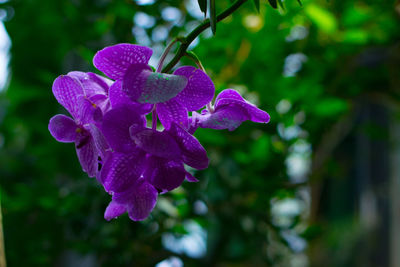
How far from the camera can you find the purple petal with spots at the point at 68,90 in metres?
0.41

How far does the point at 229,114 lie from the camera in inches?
16.3

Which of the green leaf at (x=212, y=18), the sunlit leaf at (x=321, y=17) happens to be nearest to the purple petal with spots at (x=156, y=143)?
the green leaf at (x=212, y=18)

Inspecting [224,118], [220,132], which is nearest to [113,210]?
[224,118]

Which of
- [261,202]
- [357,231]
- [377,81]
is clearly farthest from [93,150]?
[357,231]

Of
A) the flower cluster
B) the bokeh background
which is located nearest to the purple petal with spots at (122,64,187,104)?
the flower cluster

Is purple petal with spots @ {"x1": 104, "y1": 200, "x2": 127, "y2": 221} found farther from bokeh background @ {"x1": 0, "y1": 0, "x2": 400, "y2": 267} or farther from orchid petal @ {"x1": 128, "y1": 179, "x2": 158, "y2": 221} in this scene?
bokeh background @ {"x1": 0, "y1": 0, "x2": 400, "y2": 267}

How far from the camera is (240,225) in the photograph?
1348 millimetres

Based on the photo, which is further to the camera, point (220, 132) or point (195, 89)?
point (220, 132)

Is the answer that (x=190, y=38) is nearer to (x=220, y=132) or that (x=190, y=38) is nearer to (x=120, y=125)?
(x=120, y=125)

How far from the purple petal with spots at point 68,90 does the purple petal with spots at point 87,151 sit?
0.07 ft

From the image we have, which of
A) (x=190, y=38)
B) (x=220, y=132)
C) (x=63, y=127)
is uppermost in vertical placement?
(x=190, y=38)

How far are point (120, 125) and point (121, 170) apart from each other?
42 mm

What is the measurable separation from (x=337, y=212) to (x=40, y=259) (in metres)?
2.33

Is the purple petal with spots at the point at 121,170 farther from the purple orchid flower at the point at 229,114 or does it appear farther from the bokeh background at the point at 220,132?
the bokeh background at the point at 220,132
